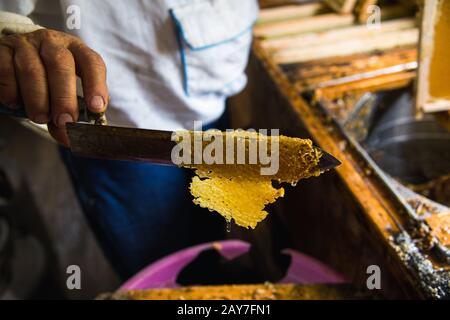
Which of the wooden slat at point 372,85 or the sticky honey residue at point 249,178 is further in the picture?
the wooden slat at point 372,85

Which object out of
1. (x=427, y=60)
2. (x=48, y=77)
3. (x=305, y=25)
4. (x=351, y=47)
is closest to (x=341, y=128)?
(x=427, y=60)

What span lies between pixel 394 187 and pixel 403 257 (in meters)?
0.28

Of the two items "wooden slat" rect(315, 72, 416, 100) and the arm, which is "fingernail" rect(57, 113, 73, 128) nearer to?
the arm

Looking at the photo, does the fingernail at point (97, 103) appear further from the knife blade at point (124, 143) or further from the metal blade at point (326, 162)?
the metal blade at point (326, 162)

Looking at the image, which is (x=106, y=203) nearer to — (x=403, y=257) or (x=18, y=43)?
(x=18, y=43)

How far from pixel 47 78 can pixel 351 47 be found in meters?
1.60

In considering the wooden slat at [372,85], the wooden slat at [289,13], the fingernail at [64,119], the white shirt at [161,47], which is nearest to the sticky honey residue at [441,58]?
the wooden slat at [372,85]

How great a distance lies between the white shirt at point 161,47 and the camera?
1.24 metres

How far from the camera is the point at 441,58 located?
1.48 meters

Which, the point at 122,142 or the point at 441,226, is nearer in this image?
the point at 122,142

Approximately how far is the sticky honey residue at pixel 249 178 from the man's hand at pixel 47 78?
0.91ft

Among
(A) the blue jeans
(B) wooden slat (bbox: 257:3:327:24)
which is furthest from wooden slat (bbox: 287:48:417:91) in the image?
(B) wooden slat (bbox: 257:3:327:24)

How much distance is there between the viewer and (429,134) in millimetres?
2035

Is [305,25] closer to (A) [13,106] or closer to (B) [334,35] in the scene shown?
(B) [334,35]
